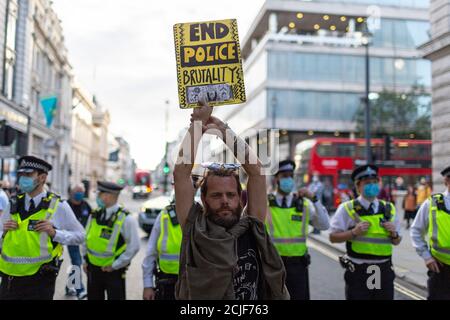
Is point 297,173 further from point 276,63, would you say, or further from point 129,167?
point 129,167

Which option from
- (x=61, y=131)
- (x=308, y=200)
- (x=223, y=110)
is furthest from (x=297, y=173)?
(x=223, y=110)

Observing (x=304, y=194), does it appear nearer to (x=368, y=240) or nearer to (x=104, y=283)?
(x=368, y=240)

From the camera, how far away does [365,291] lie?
4359mm

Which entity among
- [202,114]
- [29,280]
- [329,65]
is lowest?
[29,280]

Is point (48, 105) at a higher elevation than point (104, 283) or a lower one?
higher

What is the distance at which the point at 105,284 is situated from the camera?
4742mm

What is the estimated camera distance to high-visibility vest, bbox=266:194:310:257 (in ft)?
15.5

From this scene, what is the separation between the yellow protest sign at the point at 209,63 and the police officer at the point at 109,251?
2.51m

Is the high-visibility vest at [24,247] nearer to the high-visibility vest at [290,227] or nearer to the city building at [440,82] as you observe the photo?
the high-visibility vest at [290,227]

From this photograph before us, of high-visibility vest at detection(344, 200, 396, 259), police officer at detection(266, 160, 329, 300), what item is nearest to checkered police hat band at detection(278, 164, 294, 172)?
police officer at detection(266, 160, 329, 300)

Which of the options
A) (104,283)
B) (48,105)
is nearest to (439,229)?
(104,283)

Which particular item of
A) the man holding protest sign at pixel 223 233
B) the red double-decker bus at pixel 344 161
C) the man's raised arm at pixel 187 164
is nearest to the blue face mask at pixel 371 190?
the man holding protest sign at pixel 223 233

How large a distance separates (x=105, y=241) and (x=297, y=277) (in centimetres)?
218

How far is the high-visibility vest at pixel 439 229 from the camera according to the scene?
4348 mm
